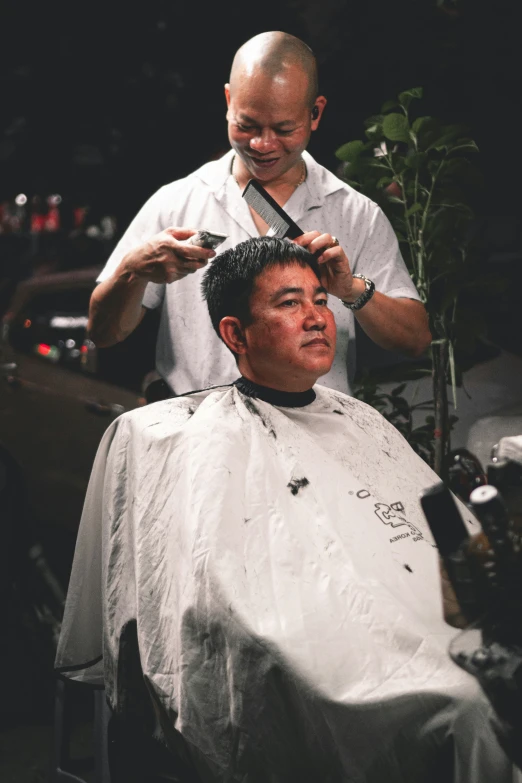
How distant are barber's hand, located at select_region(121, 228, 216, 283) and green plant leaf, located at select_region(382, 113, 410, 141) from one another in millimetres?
1102

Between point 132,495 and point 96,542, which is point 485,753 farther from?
point 96,542

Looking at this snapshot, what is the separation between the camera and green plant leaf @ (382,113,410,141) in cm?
292

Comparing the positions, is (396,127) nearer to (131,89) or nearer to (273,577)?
(273,577)

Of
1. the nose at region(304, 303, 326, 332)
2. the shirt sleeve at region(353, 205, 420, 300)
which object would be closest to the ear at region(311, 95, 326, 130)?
the shirt sleeve at region(353, 205, 420, 300)

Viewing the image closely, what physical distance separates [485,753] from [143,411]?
1008 mm

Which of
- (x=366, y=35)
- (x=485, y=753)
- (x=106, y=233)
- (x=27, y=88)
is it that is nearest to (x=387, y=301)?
(x=485, y=753)

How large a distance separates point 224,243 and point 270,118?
366 millimetres

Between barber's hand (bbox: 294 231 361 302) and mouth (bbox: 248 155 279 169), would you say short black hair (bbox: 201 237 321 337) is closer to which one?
barber's hand (bbox: 294 231 361 302)

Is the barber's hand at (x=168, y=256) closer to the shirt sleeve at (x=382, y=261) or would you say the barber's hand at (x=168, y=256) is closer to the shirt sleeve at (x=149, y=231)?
the shirt sleeve at (x=149, y=231)

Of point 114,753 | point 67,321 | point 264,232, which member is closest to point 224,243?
point 264,232

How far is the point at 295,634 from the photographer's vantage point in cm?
163

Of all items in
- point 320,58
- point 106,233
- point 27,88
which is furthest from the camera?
point 106,233

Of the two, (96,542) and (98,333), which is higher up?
(98,333)

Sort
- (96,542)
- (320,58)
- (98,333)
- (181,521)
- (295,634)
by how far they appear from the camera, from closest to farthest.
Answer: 1. (295,634)
2. (181,521)
3. (96,542)
4. (98,333)
5. (320,58)
